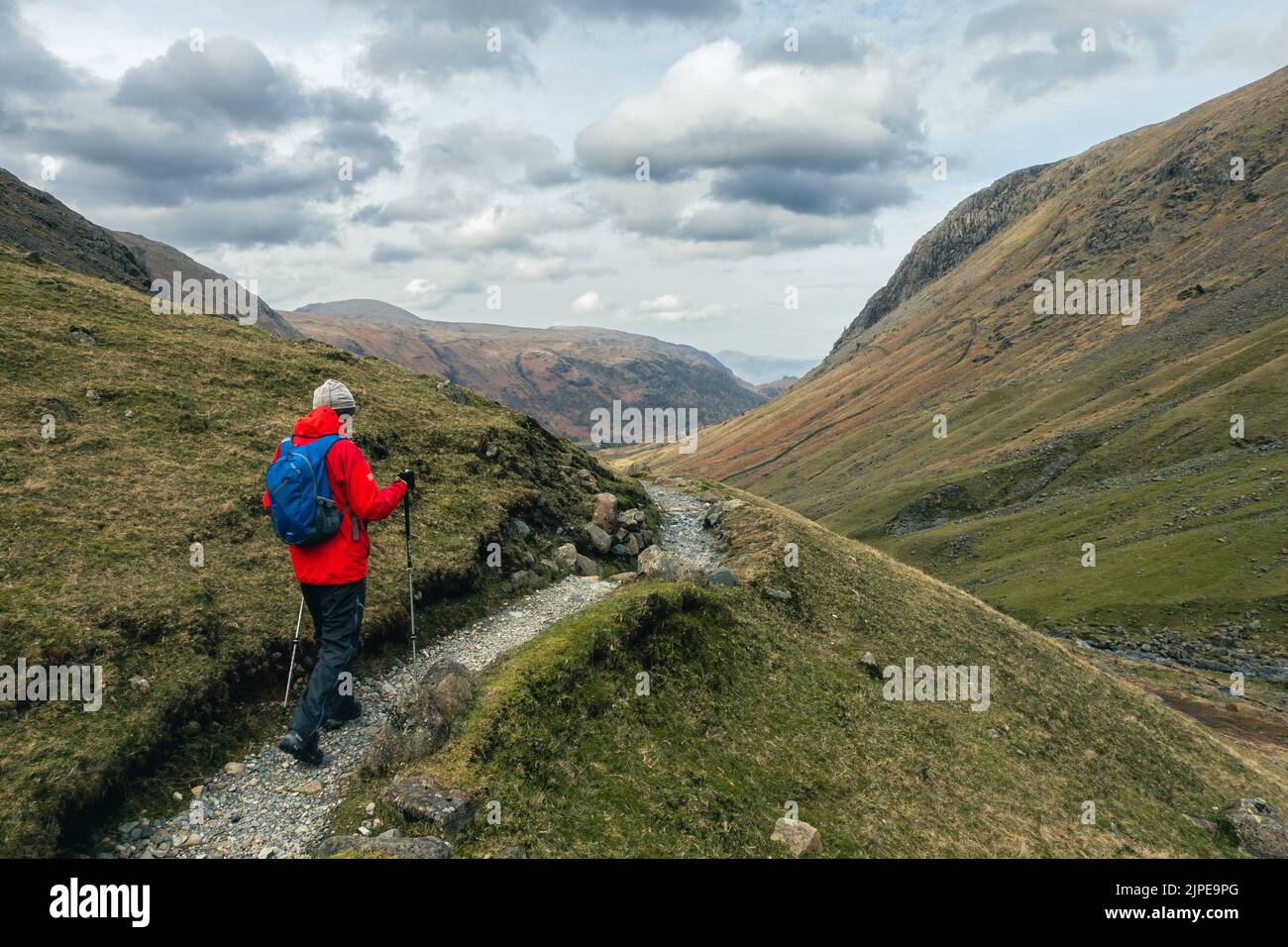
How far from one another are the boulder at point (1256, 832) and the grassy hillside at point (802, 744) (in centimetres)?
92

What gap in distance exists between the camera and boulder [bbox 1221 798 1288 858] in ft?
72.1

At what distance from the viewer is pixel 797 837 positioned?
13250mm

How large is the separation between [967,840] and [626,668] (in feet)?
32.6

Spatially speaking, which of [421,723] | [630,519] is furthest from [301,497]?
[630,519]

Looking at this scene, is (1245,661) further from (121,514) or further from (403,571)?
(121,514)

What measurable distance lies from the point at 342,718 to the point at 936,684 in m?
20.2

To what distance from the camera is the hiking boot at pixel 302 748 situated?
480 inches

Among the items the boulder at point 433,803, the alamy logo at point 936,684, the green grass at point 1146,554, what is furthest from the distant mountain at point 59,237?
the green grass at point 1146,554

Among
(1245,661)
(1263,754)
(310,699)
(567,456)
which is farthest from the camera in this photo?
(1245,661)

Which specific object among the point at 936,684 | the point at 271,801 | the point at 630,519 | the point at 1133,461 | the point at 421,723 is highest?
the point at 1133,461

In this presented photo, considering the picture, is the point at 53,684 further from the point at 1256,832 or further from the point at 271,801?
the point at 1256,832

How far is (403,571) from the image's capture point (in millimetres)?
19266

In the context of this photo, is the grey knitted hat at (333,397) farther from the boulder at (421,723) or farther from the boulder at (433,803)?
the boulder at (433,803)

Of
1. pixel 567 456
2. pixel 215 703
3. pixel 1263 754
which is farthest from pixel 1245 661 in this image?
pixel 215 703
